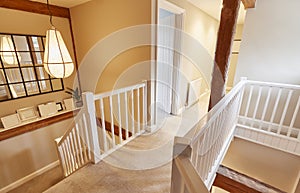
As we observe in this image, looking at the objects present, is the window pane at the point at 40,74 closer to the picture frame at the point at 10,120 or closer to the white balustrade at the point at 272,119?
the picture frame at the point at 10,120

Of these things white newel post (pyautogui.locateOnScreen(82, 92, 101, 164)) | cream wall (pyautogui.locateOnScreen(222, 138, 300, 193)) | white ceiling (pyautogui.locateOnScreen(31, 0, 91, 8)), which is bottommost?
cream wall (pyautogui.locateOnScreen(222, 138, 300, 193))

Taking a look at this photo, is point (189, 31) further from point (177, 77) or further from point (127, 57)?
point (127, 57)

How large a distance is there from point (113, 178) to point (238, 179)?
93.4 inches

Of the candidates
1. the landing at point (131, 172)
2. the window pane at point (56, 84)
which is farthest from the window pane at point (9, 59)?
the landing at point (131, 172)

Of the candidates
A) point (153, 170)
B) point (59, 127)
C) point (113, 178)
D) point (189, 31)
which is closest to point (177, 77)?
point (189, 31)

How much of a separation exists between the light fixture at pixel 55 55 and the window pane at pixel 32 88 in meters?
1.60

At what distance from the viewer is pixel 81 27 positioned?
294 centimetres

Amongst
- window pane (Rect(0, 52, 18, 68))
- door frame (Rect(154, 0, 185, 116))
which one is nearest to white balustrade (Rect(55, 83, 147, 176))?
door frame (Rect(154, 0, 185, 116))

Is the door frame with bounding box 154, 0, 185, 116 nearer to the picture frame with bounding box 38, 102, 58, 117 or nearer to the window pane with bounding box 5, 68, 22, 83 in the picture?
the picture frame with bounding box 38, 102, 58, 117

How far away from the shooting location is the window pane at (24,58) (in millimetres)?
2653

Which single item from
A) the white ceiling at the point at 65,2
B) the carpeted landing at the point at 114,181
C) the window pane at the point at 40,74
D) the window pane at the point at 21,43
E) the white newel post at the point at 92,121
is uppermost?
the white ceiling at the point at 65,2

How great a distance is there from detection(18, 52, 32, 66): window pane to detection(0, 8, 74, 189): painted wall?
1.26 ft

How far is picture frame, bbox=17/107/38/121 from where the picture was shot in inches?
104

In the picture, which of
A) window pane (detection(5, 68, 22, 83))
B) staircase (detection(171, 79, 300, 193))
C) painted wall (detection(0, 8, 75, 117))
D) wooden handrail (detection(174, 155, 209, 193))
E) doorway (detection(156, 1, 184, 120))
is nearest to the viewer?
wooden handrail (detection(174, 155, 209, 193))
